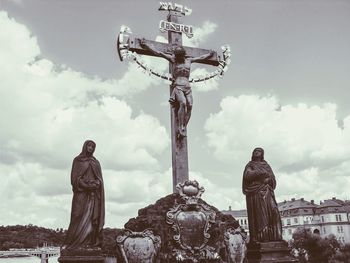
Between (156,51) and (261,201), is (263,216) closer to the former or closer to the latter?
(261,201)

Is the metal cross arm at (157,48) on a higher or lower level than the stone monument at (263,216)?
higher

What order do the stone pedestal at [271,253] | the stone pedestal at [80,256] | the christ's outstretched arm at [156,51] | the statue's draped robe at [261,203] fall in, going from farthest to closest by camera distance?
the christ's outstretched arm at [156,51], the statue's draped robe at [261,203], the stone pedestal at [271,253], the stone pedestal at [80,256]

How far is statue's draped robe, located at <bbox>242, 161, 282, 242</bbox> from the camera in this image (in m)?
8.40

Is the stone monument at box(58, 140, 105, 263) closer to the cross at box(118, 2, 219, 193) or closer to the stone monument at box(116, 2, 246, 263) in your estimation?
the stone monument at box(116, 2, 246, 263)

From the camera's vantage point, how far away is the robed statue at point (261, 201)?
841cm

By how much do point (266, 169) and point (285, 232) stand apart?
69047mm

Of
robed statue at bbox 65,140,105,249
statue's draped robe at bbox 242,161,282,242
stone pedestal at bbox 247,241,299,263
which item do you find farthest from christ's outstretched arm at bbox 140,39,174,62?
stone pedestal at bbox 247,241,299,263

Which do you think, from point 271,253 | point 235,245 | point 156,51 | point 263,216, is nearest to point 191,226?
point 235,245

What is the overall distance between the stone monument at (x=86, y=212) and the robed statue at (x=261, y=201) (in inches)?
122

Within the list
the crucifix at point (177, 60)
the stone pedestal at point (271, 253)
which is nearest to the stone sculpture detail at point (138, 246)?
the crucifix at point (177, 60)

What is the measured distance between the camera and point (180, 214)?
807cm

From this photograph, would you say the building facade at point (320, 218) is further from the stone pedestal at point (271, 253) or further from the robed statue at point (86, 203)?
the robed statue at point (86, 203)

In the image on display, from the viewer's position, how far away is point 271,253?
8148mm

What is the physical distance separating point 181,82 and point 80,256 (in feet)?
16.0
